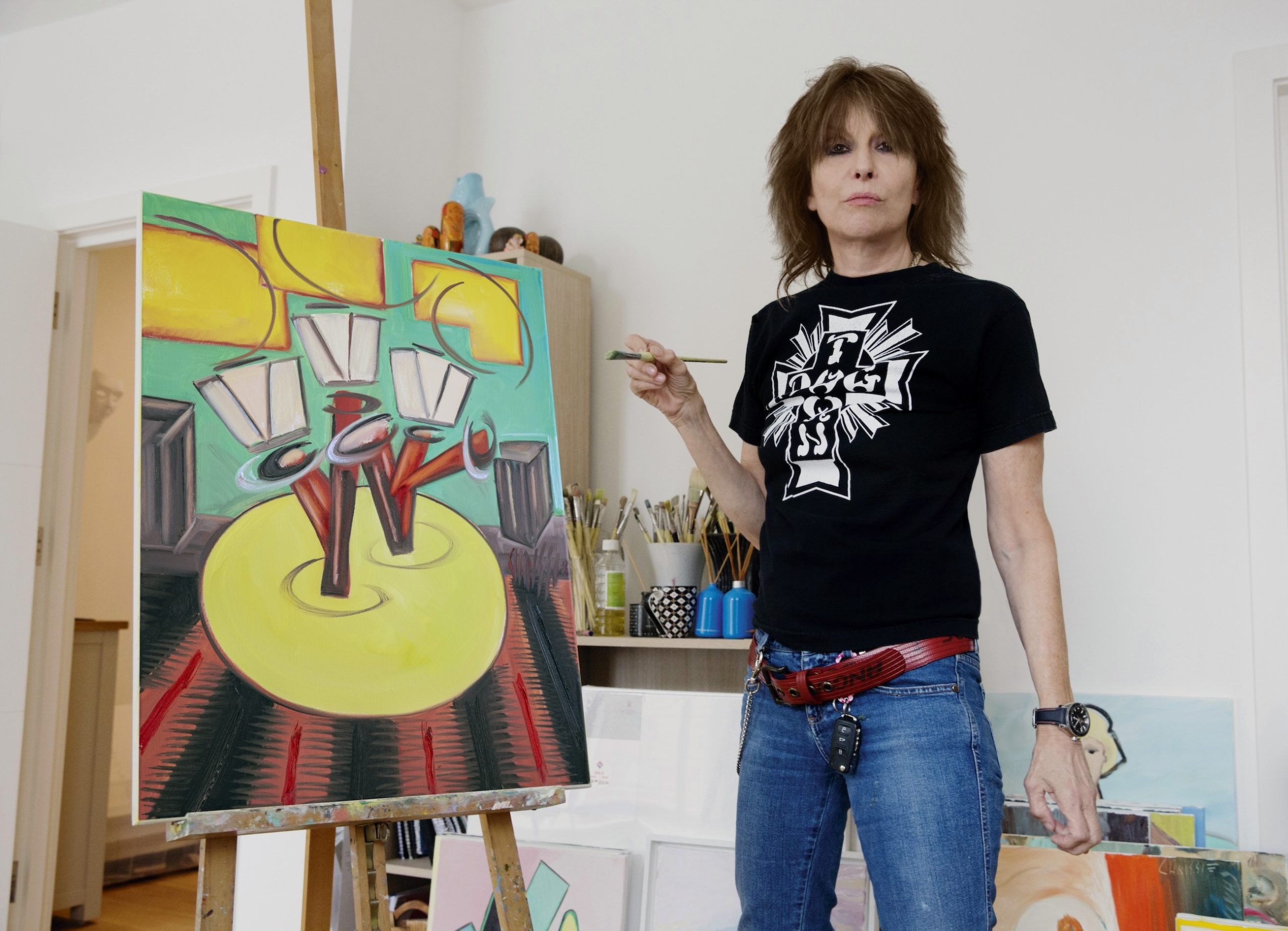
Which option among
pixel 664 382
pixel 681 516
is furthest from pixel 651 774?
pixel 664 382

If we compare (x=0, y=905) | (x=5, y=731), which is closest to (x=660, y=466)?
(x=5, y=731)

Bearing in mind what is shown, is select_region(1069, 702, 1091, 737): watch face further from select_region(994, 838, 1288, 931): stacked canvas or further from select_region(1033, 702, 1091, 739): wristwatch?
select_region(994, 838, 1288, 931): stacked canvas

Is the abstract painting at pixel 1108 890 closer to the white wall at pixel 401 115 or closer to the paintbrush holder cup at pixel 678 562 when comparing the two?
the paintbrush holder cup at pixel 678 562

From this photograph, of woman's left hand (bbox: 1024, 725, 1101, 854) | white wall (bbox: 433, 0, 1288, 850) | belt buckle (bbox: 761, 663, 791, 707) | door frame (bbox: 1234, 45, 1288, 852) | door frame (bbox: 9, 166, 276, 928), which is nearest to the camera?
woman's left hand (bbox: 1024, 725, 1101, 854)

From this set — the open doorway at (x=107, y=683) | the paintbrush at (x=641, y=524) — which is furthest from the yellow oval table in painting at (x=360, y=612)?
the open doorway at (x=107, y=683)

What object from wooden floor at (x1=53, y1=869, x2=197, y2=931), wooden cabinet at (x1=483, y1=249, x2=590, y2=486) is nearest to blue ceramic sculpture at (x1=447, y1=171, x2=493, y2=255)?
wooden cabinet at (x1=483, y1=249, x2=590, y2=486)

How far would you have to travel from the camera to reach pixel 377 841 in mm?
1239

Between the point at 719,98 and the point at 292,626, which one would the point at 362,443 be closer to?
the point at 292,626

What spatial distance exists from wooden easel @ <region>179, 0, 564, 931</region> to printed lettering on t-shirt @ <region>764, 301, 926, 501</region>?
518mm

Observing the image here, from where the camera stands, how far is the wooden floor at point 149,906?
3.03m

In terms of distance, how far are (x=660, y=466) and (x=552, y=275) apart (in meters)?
0.50

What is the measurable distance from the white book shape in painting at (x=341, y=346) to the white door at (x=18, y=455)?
5.68ft

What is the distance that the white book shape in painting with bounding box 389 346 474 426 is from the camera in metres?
1.44

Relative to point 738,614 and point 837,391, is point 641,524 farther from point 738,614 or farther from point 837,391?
point 837,391
